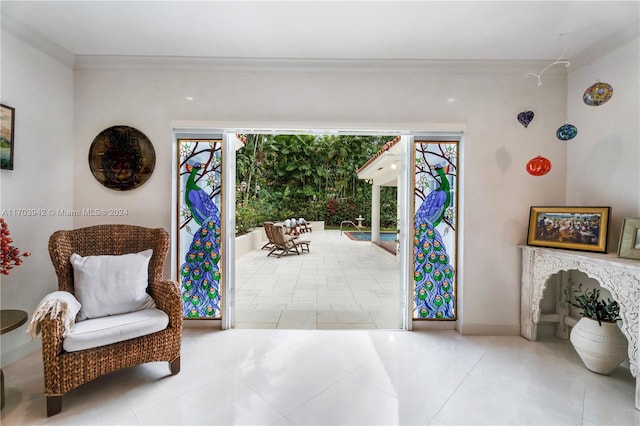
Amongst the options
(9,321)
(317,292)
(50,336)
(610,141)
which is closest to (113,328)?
(50,336)

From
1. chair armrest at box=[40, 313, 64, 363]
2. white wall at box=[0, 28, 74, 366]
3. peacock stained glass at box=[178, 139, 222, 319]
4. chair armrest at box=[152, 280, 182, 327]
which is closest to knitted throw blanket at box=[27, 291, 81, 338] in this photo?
chair armrest at box=[40, 313, 64, 363]

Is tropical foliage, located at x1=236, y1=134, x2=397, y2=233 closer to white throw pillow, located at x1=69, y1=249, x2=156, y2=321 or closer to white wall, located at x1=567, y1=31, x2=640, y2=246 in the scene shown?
white throw pillow, located at x1=69, y1=249, x2=156, y2=321

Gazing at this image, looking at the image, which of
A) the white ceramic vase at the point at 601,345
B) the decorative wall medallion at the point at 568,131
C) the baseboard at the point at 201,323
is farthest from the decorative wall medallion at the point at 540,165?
the baseboard at the point at 201,323

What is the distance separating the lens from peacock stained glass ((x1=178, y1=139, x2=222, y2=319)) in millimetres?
2826

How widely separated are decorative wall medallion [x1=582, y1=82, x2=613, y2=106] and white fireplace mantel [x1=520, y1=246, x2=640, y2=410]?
3.89 ft

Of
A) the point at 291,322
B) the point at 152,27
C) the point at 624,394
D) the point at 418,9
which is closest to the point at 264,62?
the point at 152,27

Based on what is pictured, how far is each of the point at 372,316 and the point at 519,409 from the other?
162 centimetres

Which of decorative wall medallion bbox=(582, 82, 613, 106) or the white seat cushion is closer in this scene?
the white seat cushion

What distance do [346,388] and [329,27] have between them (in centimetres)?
283

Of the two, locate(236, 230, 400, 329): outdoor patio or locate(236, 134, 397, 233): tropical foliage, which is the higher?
locate(236, 134, 397, 233): tropical foliage

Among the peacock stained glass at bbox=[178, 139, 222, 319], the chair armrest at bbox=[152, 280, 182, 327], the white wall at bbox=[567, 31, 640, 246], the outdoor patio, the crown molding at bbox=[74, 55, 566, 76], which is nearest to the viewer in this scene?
the chair armrest at bbox=[152, 280, 182, 327]

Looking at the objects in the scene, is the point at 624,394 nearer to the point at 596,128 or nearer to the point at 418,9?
the point at 596,128

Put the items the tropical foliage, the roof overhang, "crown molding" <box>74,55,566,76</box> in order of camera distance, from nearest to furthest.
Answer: "crown molding" <box>74,55,566,76</box> → the roof overhang → the tropical foliage

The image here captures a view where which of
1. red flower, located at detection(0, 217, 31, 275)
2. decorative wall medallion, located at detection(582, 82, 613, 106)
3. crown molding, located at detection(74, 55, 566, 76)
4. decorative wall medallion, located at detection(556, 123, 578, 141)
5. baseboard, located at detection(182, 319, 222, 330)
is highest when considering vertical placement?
crown molding, located at detection(74, 55, 566, 76)
